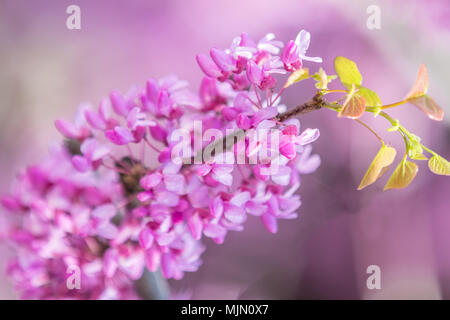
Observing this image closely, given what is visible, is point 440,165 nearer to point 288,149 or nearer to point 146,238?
point 288,149

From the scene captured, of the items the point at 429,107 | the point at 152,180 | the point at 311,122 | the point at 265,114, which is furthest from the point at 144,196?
the point at 311,122

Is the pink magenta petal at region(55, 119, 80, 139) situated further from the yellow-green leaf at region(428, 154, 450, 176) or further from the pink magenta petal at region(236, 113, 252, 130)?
the yellow-green leaf at region(428, 154, 450, 176)

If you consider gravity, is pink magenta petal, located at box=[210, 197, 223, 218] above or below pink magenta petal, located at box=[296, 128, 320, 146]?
below

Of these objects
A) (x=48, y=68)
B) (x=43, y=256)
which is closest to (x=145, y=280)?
(x=43, y=256)

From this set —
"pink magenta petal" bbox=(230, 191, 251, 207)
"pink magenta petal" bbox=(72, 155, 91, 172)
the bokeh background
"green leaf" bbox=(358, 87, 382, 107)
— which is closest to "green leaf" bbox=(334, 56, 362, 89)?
"green leaf" bbox=(358, 87, 382, 107)

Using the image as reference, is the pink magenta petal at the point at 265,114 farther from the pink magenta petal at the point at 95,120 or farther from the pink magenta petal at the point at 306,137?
the pink magenta petal at the point at 95,120

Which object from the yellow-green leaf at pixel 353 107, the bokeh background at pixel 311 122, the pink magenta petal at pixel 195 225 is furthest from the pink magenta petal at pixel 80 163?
the bokeh background at pixel 311 122
